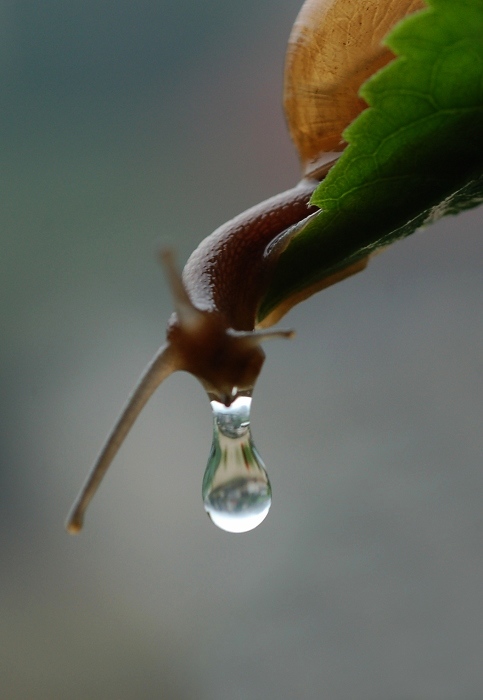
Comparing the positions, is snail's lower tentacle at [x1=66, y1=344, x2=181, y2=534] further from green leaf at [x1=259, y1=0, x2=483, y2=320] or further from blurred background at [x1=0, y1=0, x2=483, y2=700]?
blurred background at [x1=0, y1=0, x2=483, y2=700]

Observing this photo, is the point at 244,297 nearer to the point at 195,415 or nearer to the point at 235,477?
the point at 235,477

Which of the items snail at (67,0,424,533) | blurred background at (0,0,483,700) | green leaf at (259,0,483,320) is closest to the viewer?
green leaf at (259,0,483,320)

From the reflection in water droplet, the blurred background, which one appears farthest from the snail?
the blurred background

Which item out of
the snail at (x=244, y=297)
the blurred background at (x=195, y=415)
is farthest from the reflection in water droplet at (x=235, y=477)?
the blurred background at (x=195, y=415)

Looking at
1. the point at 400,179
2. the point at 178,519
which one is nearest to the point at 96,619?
the point at 178,519

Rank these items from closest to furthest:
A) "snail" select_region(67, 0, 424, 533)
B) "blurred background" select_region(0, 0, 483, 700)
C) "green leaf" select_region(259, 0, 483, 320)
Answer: "green leaf" select_region(259, 0, 483, 320), "snail" select_region(67, 0, 424, 533), "blurred background" select_region(0, 0, 483, 700)

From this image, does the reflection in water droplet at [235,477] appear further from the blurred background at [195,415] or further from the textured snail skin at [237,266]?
the blurred background at [195,415]

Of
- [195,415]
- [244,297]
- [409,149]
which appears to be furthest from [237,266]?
[195,415]
